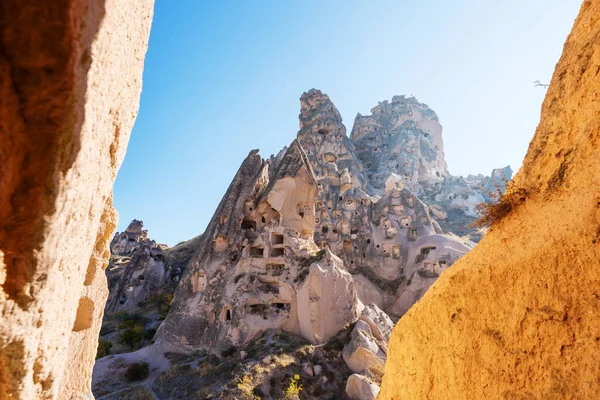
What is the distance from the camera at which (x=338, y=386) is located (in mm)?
13602

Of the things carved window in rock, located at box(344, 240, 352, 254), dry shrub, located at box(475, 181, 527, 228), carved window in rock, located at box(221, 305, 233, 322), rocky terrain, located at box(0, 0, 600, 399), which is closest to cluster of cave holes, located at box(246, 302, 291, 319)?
carved window in rock, located at box(221, 305, 233, 322)

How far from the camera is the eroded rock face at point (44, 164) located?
173 centimetres

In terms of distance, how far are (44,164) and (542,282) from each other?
3.45 metres

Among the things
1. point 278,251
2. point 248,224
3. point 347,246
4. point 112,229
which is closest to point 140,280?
point 248,224

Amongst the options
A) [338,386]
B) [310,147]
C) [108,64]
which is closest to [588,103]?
[108,64]

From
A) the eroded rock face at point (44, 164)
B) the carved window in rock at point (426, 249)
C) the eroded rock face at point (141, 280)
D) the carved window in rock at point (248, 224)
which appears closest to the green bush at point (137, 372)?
the carved window in rock at point (248, 224)

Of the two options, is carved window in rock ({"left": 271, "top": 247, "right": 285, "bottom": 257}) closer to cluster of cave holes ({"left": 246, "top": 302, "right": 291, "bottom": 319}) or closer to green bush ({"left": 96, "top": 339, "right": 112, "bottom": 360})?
cluster of cave holes ({"left": 246, "top": 302, "right": 291, "bottom": 319})

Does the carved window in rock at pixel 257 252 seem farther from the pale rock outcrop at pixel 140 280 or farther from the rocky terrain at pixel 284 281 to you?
the pale rock outcrop at pixel 140 280

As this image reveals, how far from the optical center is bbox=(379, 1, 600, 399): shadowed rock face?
240 centimetres

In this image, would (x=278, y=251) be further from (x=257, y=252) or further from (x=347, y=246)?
(x=347, y=246)

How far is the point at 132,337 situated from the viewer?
2106 cm

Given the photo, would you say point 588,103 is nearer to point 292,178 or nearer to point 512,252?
point 512,252

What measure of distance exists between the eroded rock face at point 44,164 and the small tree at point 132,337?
859 inches

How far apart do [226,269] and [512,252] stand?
17515 mm
